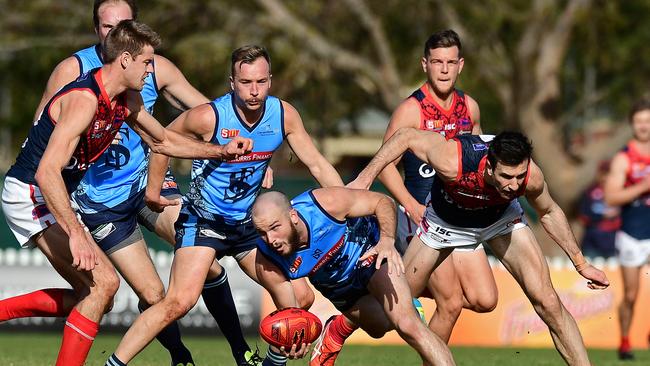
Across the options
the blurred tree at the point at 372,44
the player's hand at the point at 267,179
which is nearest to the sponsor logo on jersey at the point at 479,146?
the player's hand at the point at 267,179

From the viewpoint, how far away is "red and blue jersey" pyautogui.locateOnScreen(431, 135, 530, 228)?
7402 millimetres

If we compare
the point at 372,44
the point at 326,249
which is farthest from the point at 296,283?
the point at 372,44

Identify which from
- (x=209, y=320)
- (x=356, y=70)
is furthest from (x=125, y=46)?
(x=356, y=70)

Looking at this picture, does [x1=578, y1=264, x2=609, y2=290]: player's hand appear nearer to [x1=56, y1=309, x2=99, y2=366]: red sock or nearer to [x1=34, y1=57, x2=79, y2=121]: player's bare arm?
[x1=56, y1=309, x2=99, y2=366]: red sock

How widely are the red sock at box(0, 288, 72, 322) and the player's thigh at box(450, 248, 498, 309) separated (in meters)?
2.76

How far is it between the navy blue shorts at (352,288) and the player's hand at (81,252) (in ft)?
5.87

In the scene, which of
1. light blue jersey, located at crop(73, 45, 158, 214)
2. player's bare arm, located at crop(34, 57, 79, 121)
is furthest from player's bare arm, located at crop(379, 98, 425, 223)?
player's bare arm, located at crop(34, 57, 79, 121)

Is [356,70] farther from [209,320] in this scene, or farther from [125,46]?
[125,46]

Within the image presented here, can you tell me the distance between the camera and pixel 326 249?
755 centimetres

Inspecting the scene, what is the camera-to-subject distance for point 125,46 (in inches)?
276

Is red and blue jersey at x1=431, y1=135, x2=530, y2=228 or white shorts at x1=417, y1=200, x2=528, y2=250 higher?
red and blue jersey at x1=431, y1=135, x2=530, y2=228

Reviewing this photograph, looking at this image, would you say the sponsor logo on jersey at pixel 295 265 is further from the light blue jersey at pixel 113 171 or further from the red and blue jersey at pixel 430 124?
the red and blue jersey at pixel 430 124

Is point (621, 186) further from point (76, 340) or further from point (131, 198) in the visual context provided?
point (76, 340)

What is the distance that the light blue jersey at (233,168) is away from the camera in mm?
7746
